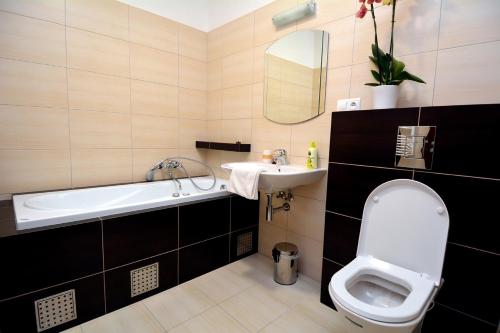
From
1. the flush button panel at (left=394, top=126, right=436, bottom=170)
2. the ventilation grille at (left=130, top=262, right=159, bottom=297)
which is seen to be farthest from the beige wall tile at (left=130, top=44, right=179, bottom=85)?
the flush button panel at (left=394, top=126, right=436, bottom=170)

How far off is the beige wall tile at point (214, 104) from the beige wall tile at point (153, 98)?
1.28ft

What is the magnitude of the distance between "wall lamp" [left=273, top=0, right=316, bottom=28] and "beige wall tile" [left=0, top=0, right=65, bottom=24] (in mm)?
1650

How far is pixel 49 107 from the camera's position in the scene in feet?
6.48

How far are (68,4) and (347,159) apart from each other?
7.72 ft

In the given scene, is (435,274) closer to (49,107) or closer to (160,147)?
(160,147)

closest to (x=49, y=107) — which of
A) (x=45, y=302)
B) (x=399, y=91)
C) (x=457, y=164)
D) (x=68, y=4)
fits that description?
(x=68, y=4)

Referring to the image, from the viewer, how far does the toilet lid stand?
124cm

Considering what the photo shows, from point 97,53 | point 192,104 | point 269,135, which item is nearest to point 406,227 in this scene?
point 269,135

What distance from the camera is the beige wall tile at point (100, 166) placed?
7.04ft

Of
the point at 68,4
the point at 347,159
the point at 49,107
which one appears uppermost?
the point at 68,4

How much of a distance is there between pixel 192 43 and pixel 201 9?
15.2 inches

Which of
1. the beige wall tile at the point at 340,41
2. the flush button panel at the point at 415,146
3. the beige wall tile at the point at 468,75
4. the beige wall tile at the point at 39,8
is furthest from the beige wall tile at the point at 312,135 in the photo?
the beige wall tile at the point at 39,8

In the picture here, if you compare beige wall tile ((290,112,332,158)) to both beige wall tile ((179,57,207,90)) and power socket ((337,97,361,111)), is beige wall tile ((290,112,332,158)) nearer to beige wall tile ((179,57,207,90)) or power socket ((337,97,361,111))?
Result: power socket ((337,97,361,111))

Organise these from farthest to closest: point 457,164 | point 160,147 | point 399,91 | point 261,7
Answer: point 160,147 < point 261,7 < point 399,91 < point 457,164
